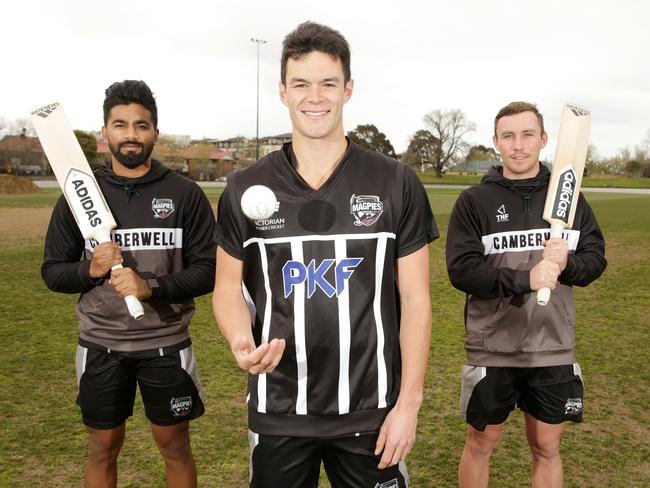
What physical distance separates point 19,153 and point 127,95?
6994cm

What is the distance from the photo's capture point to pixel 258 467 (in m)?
2.11

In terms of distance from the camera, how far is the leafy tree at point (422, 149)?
3597 inches

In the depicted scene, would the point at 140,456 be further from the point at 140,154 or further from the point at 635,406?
the point at 635,406

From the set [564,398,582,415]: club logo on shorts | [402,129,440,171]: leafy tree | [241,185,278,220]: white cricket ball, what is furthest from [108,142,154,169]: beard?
[402,129,440,171]: leafy tree

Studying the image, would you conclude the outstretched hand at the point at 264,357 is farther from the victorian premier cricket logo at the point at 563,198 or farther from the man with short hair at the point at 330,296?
the victorian premier cricket logo at the point at 563,198

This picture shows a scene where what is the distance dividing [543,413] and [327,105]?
6.81 feet

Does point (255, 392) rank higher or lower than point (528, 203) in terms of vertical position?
lower

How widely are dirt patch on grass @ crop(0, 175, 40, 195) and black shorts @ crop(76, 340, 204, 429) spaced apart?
39.2m

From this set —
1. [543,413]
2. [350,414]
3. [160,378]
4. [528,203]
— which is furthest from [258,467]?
[528,203]

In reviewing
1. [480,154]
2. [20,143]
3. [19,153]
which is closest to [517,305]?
[19,153]

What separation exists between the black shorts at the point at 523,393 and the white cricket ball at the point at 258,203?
1.72 m

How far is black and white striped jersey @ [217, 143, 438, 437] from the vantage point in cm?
203

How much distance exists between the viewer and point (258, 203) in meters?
2.03

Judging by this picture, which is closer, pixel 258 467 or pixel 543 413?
pixel 258 467
